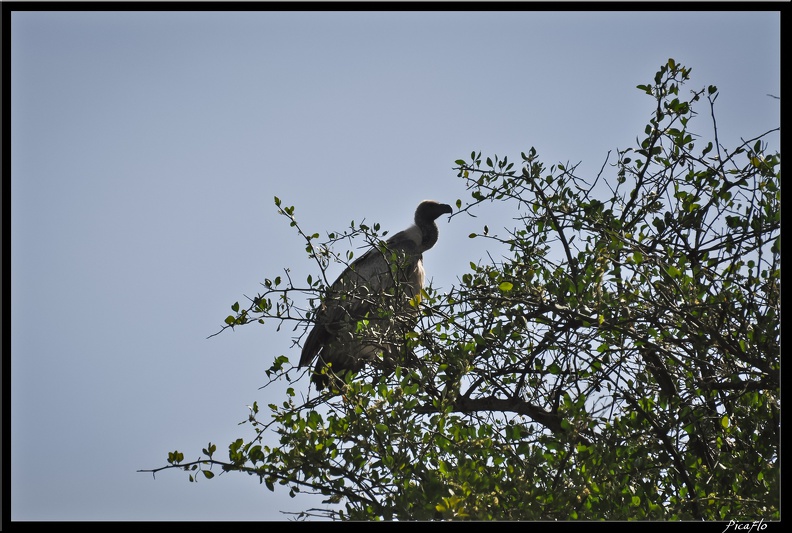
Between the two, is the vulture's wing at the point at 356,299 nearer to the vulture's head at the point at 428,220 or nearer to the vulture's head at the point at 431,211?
the vulture's head at the point at 428,220

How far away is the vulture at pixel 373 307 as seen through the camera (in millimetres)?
5207

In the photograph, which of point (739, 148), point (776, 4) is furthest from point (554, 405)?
point (776, 4)

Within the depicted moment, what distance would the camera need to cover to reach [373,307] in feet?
19.1

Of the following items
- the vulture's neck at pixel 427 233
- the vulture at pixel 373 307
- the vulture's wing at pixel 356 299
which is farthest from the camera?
the vulture's neck at pixel 427 233

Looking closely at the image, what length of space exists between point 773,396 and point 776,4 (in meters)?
1.94

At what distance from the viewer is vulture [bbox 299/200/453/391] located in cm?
521

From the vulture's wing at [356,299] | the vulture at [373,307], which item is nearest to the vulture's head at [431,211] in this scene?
the vulture at [373,307]

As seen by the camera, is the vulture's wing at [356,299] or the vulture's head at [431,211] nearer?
the vulture's wing at [356,299]
